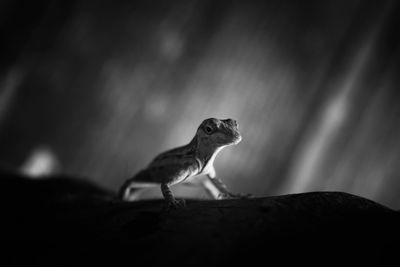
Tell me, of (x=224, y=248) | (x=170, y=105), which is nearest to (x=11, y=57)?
(x=170, y=105)

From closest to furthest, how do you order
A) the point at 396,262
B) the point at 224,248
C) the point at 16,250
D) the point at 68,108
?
1. the point at 396,262
2. the point at 224,248
3. the point at 16,250
4. the point at 68,108

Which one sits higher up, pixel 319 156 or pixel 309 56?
pixel 309 56

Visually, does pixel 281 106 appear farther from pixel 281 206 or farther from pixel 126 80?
pixel 281 206

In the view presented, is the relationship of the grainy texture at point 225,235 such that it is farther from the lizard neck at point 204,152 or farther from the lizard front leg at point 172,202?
the lizard neck at point 204,152

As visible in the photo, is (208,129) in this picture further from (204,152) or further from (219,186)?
(219,186)

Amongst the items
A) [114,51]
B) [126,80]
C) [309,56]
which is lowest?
[126,80]

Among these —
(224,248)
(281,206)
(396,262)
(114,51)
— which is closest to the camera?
(396,262)
